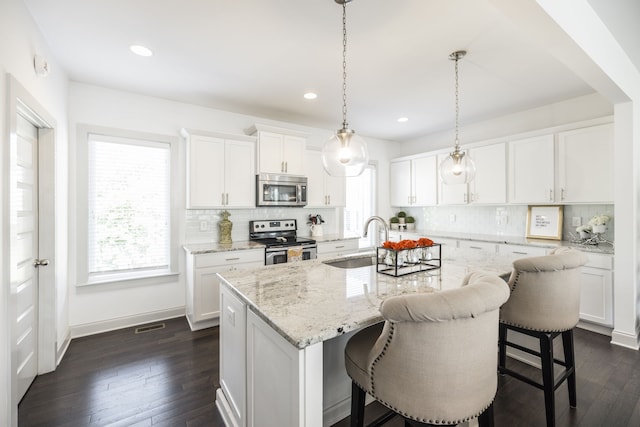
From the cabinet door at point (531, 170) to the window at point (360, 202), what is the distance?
2.32 metres

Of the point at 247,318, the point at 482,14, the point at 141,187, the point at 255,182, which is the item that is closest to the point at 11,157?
the point at 247,318

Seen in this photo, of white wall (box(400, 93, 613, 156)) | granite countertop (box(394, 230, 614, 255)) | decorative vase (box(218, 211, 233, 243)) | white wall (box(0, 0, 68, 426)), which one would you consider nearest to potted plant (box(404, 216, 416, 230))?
granite countertop (box(394, 230, 614, 255))

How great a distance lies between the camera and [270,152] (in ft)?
13.1

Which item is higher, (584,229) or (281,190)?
(281,190)

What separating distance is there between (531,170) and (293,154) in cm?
321

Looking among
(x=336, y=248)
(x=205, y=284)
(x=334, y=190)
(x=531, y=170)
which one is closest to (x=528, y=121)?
(x=531, y=170)

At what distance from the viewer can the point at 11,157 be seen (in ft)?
5.47

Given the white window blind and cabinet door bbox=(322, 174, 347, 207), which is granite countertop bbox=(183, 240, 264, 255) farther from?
cabinet door bbox=(322, 174, 347, 207)

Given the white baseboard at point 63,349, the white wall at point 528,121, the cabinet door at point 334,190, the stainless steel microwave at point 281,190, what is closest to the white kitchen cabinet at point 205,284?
the stainless steel microwave at point 281,190

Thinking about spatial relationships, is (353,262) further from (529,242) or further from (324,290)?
(529,242)

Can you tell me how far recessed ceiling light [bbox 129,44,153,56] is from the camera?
95.5 inches

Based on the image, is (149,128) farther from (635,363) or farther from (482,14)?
(635,363)

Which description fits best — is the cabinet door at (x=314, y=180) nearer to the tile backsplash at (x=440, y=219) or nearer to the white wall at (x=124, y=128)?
the tile backsplash at (x=440, y=219)

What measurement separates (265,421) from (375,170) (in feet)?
15.9
